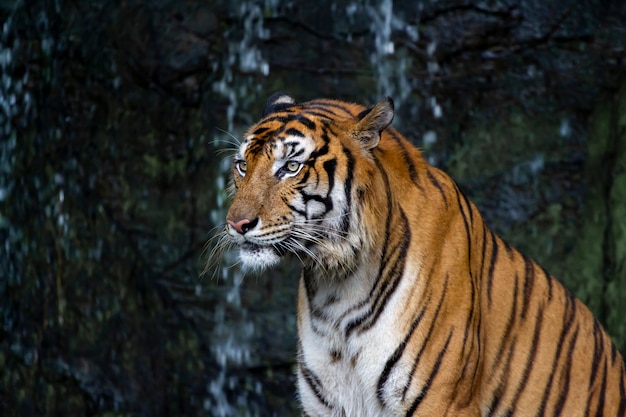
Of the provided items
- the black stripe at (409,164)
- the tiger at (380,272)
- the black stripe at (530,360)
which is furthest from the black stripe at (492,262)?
the black stripe at (409,164)

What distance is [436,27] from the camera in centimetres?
648

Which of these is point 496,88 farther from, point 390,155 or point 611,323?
point 390,155

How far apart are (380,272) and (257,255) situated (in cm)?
52

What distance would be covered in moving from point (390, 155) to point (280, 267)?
9.48 ft

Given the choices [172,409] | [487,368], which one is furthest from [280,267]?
[487,368]

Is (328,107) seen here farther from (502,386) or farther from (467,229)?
(502,386)

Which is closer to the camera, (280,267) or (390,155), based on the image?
(390,155)

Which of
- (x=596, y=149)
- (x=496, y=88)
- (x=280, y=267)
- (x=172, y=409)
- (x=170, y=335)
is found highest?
(x=496, y=88)

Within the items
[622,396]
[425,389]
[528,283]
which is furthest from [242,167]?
[622,396]

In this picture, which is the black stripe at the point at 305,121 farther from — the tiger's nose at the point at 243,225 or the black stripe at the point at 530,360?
the black stripe at the point at 530,360

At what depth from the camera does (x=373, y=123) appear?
3.70 meters

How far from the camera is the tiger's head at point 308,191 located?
361 cm

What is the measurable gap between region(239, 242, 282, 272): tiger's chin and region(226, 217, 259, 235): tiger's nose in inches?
3.0

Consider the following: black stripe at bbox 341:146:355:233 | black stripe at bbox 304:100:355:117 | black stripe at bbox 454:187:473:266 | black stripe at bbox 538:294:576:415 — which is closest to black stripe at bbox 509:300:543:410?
black stripe at bbox 538:294:576:415
